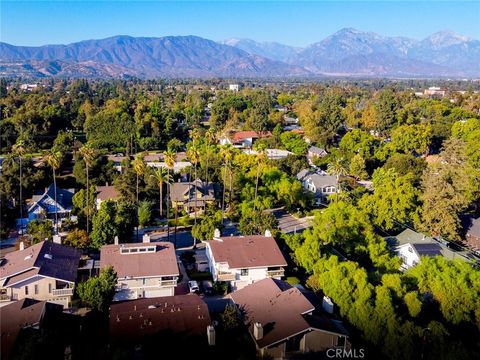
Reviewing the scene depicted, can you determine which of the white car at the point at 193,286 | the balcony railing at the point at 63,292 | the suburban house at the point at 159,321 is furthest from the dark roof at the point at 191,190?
the suburban house at the point at 159,321

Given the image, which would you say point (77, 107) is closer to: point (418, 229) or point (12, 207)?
point (12, 207)

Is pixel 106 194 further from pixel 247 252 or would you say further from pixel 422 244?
pixel 422 244

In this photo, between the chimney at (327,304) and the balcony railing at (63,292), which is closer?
the chimney at (327,304)

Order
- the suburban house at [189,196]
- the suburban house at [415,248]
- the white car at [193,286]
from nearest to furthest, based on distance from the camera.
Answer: the white car at [193,286] → the suburban house at [415,248] → the suburban house at [189,196]

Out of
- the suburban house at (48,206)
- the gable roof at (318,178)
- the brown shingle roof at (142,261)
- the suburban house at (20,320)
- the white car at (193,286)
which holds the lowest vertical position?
the white car at (193,286)

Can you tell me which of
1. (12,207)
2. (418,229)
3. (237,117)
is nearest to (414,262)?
(418,229)

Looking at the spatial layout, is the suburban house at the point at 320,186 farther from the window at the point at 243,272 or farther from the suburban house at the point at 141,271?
the suburban house at the point at 141,271

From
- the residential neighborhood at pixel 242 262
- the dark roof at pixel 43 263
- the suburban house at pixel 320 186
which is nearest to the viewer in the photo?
the residential neighborhood at pixel 242 262
